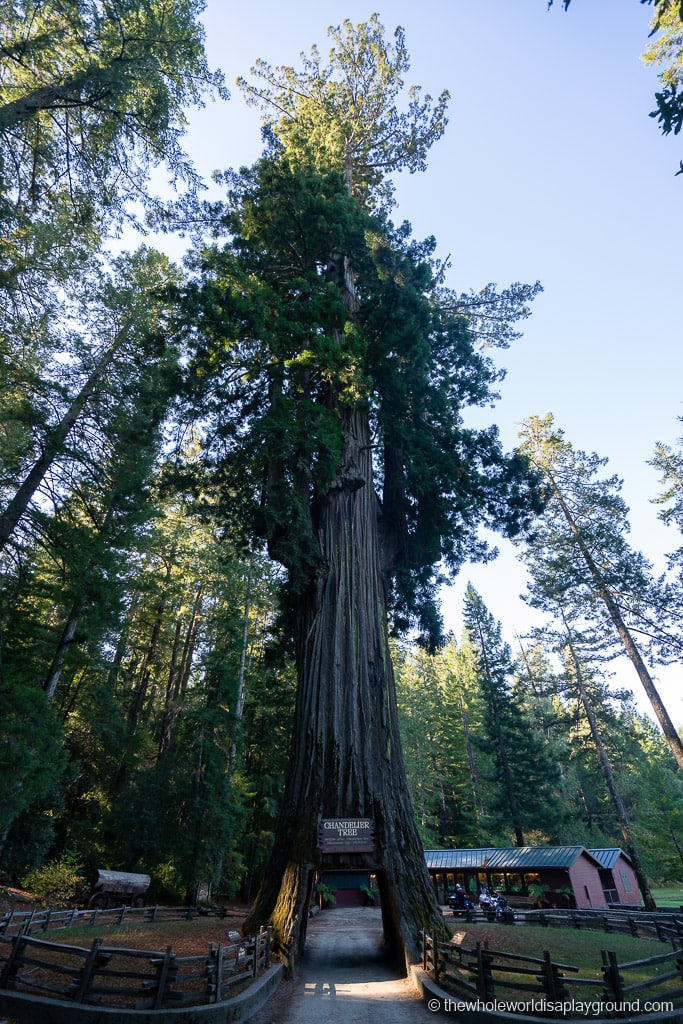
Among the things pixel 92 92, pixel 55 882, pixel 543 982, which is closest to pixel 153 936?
pixel 543 982

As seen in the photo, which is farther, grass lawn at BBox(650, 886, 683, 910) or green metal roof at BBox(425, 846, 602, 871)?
grass lawn at BBox(650, 886, 683, 910)

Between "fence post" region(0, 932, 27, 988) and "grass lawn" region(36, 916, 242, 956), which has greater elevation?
"grass lawn" region(36, 916, 242, 956)

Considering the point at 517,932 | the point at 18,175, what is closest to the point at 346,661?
the point at 517,932

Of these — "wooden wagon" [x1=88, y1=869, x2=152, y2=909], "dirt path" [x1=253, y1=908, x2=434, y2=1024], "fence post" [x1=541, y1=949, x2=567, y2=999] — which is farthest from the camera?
"wooden wagon" [x1=88, y1=869, x2=152, y2=909]

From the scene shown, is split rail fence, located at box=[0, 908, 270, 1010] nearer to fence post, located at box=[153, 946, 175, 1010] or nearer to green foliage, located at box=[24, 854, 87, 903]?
fence post, located at box=[153, 946, 175, 1010]

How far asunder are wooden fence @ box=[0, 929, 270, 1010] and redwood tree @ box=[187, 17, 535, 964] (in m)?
1.86

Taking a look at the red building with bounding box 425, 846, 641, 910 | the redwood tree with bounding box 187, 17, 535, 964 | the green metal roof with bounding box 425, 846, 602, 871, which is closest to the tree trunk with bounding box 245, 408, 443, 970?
the redwood tree with bounding box 187, 17, 535, 964

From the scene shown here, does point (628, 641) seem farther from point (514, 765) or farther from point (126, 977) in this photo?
point (126, 977)

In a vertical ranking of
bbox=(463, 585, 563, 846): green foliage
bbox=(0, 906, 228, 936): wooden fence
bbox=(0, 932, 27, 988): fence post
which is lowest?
bbox=(0, 932, 27, 988): fence post

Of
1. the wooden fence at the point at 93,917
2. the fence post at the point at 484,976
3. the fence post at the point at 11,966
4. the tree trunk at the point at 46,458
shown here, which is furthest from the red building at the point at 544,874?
the tree trunk at the point at 46,458

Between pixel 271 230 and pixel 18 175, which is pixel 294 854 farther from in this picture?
pixel 271 230

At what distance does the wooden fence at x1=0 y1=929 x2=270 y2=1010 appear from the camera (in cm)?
559

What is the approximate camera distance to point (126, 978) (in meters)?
A: 6.10

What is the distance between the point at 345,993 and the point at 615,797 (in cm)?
2012
